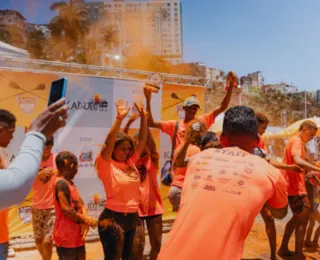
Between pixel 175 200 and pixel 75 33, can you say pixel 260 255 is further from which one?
pixel 75 33

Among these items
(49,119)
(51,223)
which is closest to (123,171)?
(51,223)

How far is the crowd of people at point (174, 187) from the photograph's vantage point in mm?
1938

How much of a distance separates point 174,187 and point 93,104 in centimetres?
379

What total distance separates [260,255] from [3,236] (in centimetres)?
Answer: 459

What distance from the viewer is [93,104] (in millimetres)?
7500

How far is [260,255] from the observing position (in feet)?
20.7

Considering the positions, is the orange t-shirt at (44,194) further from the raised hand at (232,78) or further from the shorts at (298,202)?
the shorts at (298,202)

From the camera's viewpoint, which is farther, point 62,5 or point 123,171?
point 62,5

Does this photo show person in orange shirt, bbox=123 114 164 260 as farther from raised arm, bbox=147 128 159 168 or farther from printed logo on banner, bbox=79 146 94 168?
printed logo on banner, bbox=79 146 94 168

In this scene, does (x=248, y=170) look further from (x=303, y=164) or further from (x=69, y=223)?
(x=303, y=164)

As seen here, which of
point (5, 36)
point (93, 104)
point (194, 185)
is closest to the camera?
point (194, 185)

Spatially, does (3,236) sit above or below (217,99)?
below

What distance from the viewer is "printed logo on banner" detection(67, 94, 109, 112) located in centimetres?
735

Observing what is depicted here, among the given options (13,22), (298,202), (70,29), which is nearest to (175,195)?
(298,202)
